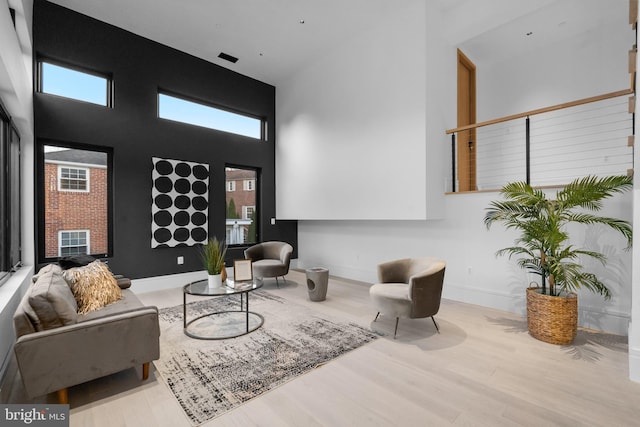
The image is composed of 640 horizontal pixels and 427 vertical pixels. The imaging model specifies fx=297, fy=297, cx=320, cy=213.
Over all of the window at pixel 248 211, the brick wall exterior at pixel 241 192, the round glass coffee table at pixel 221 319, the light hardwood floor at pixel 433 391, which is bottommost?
the light hardwood floor at pixel 433 391

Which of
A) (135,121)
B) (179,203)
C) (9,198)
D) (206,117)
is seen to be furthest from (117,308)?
(206,117)

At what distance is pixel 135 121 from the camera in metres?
4.93

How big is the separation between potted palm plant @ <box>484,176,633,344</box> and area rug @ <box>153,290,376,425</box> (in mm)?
1751

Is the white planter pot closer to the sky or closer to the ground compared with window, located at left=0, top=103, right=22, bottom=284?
closer to the ground

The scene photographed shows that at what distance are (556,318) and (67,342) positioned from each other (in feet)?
13.7

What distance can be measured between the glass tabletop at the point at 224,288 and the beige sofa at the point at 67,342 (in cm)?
86

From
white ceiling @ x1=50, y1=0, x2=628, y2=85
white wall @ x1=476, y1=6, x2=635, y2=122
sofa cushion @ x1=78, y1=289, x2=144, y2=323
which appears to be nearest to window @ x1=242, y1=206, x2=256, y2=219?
white ceiling @ x1=50, y1=0, x2=628, y2=85

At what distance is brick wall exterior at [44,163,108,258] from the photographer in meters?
4.27

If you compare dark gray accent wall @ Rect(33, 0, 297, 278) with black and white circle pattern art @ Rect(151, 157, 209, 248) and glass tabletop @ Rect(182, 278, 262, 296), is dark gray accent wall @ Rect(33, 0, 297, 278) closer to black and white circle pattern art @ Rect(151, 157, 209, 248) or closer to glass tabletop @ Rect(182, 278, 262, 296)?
black and white circle pattern art @ Rect(151, 157, 209, 248)

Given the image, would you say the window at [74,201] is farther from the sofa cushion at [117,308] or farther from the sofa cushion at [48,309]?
the sofa cushion at [48,309]

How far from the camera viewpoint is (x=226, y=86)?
6.07 meters

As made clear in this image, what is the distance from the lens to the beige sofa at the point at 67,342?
1.91 meters

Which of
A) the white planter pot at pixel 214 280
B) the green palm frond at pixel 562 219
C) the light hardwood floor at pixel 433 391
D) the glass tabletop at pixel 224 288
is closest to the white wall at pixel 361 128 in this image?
the green palm frond at pixel 562 219

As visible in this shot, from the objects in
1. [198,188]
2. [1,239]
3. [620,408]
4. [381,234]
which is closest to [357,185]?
[381,234]
